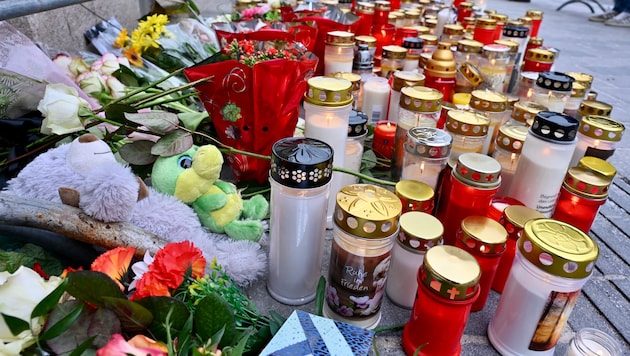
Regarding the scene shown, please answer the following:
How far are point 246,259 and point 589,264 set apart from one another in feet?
2.06

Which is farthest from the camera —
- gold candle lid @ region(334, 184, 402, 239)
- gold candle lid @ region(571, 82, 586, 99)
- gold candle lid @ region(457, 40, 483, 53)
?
gold candle lid @ region(457, 40, 483, 53)

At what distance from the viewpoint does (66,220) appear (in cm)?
77

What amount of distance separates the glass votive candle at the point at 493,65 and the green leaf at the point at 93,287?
156 centimetres

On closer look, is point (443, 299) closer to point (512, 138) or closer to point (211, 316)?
point (211, 316)

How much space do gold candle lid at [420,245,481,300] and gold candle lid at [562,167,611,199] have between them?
0.42 meters

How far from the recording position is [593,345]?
756 mm

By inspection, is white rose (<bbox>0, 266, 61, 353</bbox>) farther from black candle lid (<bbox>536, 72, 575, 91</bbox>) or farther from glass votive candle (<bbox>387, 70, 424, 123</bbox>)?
black candle lid (<bbox>536, 72, 575, 91</bbox>)

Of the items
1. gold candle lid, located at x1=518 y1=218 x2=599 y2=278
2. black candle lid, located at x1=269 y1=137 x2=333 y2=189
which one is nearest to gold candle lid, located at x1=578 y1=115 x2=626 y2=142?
gold candle lid, located at x1=518 y1=218 x2=599 y2=278

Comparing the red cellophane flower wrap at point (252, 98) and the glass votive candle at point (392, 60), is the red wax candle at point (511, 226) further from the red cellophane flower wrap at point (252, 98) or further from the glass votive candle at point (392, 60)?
the glass votive candle at point (392, 60)

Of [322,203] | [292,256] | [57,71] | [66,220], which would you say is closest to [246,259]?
[292,256]

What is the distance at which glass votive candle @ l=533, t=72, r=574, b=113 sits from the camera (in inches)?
54.5

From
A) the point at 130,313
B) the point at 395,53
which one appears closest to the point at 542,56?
the point at 395,53

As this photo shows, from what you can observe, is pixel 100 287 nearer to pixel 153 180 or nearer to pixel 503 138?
pixel 153 180

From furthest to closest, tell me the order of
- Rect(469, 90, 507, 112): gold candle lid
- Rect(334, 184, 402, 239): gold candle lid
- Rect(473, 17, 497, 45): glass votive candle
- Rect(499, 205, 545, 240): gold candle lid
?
Rect(473, 17, 497, 45): glass votive candle, Rect(469, 90, 507, 112): gold candle lid, Rect(499, 205, 545, 240): gold candle lid, Rect(334, 184, 402, 239): gold candle lid
